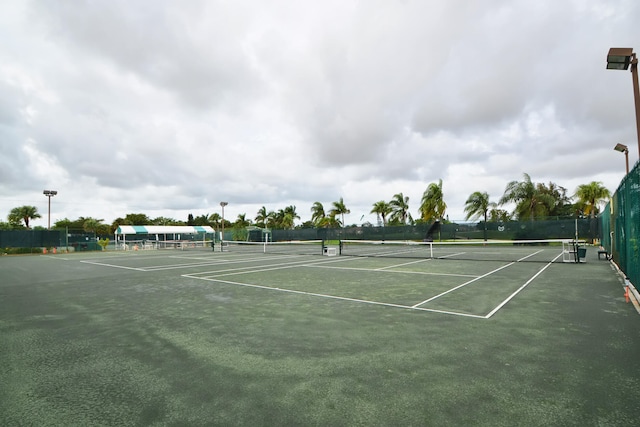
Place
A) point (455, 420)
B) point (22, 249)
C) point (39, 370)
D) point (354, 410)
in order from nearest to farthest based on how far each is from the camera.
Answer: point (455, 420) < point (354, 410) < point (39, 370) < point (22, 249)

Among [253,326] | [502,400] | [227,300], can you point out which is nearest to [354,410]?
[502,400]

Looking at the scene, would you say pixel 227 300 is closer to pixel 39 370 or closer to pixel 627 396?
pixel 39 370

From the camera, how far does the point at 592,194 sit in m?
37.7

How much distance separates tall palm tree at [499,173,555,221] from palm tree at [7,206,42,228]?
83.2 metres

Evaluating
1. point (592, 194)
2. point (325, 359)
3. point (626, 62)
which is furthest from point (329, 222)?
point (325, 359)

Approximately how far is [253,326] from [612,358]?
514 centimetres

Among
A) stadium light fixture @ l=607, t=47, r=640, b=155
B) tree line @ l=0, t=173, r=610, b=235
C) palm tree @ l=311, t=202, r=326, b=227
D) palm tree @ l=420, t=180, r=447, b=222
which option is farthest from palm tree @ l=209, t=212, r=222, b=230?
stadium light fixture @ l=607, t=47, r=640, b=155

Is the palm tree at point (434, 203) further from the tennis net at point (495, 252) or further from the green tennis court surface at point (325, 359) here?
the green tennis court surface at point (325, 359)

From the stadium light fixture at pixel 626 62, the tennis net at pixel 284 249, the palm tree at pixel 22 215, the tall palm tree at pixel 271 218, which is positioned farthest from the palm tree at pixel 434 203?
the palm tree at pixel 22 215

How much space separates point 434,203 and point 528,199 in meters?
9.96

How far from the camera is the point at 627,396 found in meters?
3.20

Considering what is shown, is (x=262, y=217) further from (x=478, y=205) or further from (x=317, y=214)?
(x=478, y=205)

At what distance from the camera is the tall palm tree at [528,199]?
1432 inches

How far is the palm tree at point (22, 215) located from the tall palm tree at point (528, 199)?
83.2 metres
